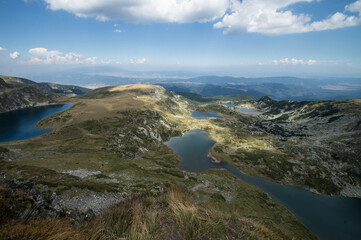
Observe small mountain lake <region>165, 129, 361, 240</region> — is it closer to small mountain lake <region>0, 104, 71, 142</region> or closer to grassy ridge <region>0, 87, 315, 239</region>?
grassy ridge <region>0, 87, 315, 239</region>

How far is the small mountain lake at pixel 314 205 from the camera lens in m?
47.3

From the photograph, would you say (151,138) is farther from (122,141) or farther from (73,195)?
(73,195)

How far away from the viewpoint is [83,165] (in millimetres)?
42438

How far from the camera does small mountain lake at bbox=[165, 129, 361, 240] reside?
4728cm

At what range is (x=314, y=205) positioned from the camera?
57125mm

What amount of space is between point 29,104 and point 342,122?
290273mm

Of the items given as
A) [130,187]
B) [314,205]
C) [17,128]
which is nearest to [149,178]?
[130,187]

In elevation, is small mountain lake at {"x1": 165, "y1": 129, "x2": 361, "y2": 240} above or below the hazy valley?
below

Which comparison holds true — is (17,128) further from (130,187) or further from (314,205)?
(314,205)

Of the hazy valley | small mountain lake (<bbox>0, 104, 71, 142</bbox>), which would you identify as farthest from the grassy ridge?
small mountain lake (<bbox>0, 104, 71, 142</bbox>)

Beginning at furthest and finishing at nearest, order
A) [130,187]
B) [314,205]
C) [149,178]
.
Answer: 1. [314,205]
2. [149,178]
3. [130,187]

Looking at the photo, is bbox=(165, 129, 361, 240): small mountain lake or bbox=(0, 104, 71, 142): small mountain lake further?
bbox=(0, 104, 71, 142): small mountain lake

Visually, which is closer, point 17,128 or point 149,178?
point 149,178

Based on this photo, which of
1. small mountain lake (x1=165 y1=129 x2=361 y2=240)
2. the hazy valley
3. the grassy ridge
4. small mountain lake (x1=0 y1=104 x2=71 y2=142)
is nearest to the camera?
the grassy ridge
